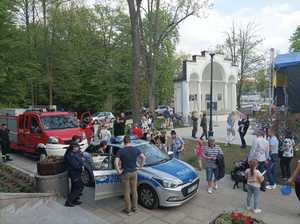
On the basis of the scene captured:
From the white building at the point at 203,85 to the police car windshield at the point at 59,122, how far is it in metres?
17.9

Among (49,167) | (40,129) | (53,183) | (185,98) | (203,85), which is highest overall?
(203,85)

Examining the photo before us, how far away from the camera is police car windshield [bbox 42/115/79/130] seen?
12.9 m

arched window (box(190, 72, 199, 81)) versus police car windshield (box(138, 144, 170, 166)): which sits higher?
arched window (box(190, 72, 199, 81))

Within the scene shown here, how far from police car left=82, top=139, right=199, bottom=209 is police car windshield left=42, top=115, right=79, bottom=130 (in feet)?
18.4

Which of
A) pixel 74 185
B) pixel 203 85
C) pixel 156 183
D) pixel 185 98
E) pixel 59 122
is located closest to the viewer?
pixel 156 183

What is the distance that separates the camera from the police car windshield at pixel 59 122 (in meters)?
12.9

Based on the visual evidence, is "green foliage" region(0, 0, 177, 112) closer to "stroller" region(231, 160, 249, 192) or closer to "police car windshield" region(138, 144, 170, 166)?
"police car windshield" region(138, 144, 170, 166)

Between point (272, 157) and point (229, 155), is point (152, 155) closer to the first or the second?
point (272, 157)

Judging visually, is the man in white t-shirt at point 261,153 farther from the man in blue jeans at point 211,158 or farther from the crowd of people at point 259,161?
the man in blue jeans at point 211,158

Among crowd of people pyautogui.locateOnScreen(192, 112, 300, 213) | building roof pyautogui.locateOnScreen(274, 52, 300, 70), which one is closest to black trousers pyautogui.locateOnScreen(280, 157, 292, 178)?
crowd of people pyautogui.locateOnScreen(192, 112, 300, 213)

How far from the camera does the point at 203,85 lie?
35.1 metres

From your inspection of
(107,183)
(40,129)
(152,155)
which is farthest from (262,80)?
(107,183)

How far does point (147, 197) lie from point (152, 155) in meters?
1.32

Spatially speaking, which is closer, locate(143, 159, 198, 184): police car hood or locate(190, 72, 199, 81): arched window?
locate(143, 159, 198, 184): police car hood
